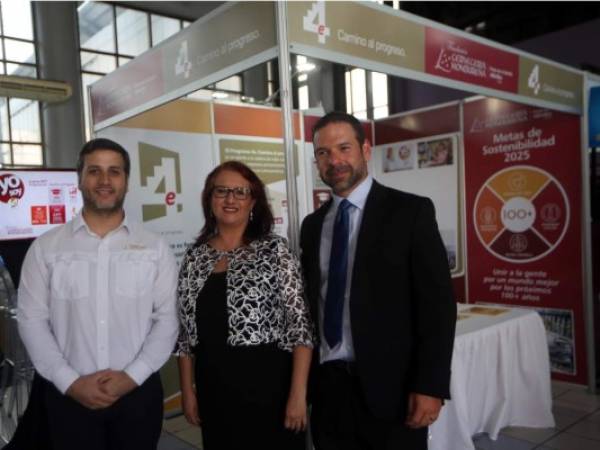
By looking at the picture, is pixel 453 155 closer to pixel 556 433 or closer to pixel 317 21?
pixel 556 433

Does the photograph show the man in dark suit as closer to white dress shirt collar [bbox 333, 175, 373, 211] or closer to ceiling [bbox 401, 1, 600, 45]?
white dress shirt collar [bbox 333, 175, 373, 211]

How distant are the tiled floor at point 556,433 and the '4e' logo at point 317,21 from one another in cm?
247

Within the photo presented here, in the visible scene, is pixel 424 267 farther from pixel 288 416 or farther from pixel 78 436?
pixel 78 436

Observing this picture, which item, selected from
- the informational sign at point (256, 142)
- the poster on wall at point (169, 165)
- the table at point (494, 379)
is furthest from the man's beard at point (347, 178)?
the informational sign at point (256, 142)

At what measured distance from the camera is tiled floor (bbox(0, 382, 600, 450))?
3.01 metres

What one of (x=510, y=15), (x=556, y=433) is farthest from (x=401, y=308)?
(x=510, y=15)

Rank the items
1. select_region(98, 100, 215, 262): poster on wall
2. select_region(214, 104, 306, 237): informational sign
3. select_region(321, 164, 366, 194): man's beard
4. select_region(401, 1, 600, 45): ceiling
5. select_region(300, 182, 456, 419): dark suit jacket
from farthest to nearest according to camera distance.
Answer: select_region(401, 1, 600, 45): ceiling
select_region(214, 104, 306, 237): informational sign
select_region(98, 100, 215, 262): poster on wall
select_region(321, 164, 366, 194): man's beard
select_region(300, 182, 456, 419): dark suit jacket

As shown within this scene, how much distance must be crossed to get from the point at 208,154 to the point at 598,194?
3095 millimetres

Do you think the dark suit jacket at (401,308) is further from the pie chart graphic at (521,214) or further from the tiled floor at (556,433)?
the pie chart graphic at (521,214)

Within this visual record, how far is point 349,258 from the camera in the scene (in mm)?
1570

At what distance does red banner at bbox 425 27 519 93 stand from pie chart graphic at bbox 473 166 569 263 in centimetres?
134

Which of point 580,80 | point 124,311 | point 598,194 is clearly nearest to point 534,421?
point 598,194

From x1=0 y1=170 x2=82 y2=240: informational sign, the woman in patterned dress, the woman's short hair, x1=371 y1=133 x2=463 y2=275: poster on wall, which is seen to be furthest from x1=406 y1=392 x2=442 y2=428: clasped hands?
x1=371 y1=133 x2=463 y2=275: poster on wall

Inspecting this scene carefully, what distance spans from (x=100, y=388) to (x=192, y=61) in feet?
4.89
